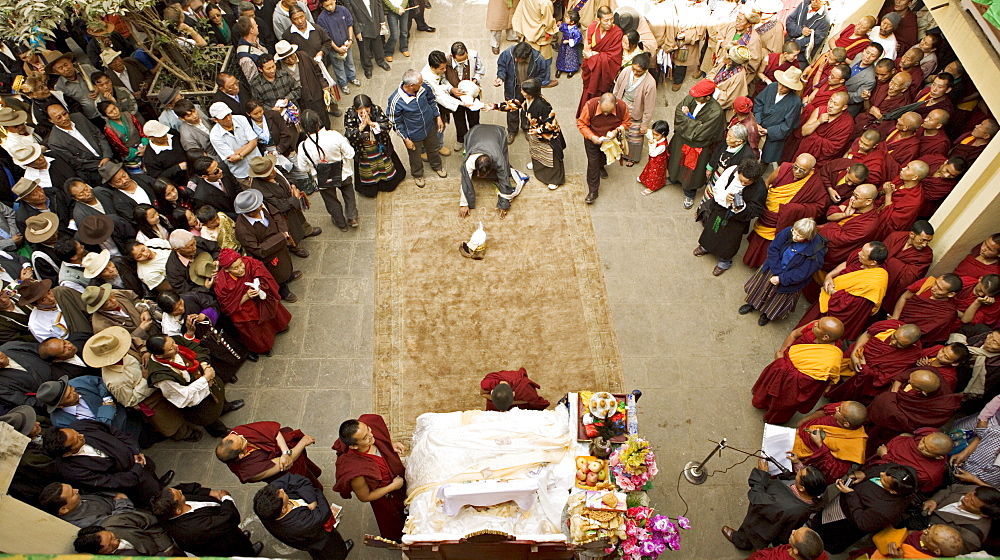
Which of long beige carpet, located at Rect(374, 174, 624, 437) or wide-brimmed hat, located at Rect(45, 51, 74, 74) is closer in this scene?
long beige carpet, located at Rect(374, 174, 624, 437)

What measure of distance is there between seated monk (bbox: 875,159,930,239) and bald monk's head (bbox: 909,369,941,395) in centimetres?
193

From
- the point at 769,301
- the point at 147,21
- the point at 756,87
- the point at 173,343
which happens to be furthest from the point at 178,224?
the point at 756,87

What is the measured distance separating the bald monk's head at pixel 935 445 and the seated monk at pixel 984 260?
1852mm

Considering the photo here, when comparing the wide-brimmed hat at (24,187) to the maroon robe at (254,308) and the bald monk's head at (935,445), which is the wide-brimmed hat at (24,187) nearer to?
the maroon robe at (254,308)

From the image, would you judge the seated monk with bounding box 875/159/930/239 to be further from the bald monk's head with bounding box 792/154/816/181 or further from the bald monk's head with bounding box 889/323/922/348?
the bald monk's head with bounding box 889/323/922/348

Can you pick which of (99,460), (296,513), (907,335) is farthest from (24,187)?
(907,335)

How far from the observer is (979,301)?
5375 millimetres

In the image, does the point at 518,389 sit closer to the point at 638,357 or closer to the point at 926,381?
Result: the point at 638,357

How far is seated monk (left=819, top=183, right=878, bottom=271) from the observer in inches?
241

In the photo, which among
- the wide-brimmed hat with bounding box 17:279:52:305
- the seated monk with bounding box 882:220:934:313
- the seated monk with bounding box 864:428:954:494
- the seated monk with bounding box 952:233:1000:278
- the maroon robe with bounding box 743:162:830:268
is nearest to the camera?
the seated monk with bounding box 864:428:954:494

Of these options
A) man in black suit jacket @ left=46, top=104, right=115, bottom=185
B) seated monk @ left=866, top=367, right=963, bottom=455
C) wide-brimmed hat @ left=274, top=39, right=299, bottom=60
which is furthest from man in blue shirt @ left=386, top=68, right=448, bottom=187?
seated monk @ left=866, top=367, right=963, bottom=455

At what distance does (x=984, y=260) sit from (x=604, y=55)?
5.11 meters

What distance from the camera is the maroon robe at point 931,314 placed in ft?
17.9

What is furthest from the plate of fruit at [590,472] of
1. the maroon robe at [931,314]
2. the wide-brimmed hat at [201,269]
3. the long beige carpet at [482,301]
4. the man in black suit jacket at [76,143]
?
the man in black suit jacket at [76,143]
